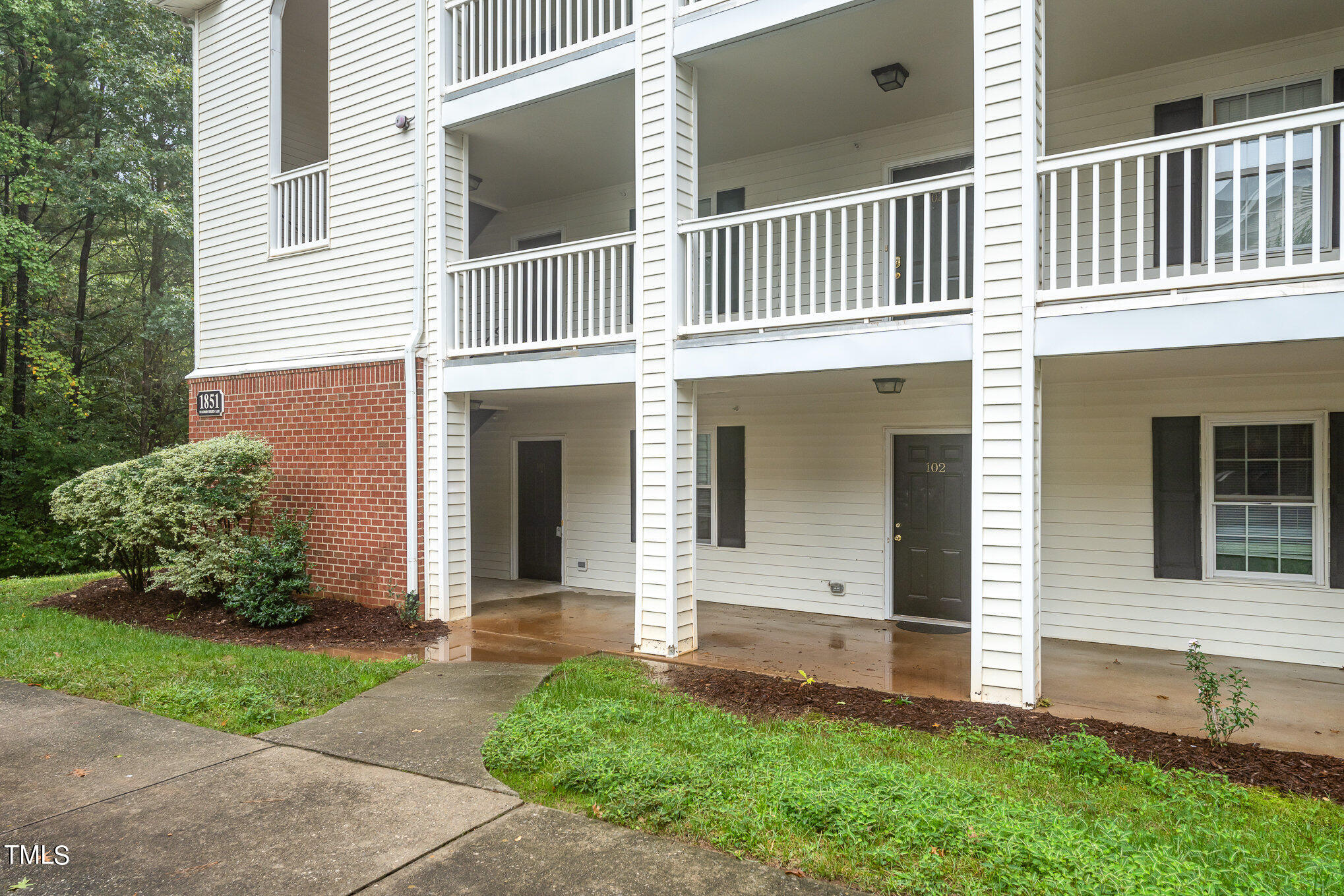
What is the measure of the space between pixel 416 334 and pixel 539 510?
3717 millimetres

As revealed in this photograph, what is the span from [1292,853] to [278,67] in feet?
40.9

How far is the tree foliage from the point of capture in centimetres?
1588

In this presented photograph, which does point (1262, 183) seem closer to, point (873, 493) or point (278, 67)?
point (873, 493)

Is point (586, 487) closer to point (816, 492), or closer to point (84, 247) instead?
point (816, 492)

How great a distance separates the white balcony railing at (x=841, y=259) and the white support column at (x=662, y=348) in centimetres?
26

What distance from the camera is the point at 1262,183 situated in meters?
4.66

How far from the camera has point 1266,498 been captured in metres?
6.85

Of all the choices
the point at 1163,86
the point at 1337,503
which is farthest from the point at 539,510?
the point at 1337,503

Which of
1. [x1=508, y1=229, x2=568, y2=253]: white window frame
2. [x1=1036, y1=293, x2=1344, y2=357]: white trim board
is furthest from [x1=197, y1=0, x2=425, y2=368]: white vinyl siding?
[x1=1036, y1=293, x2=1344, y2=357]: white trim board

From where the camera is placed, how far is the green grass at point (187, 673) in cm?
547

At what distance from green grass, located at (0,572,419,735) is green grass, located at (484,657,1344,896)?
1.80 meters

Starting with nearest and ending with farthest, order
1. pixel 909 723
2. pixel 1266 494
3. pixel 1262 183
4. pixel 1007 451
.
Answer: pixel 1262 183 → pixel 909 723 → pixel 1007 451 → pixel 1266 494

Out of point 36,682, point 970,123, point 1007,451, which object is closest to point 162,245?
point 36,682

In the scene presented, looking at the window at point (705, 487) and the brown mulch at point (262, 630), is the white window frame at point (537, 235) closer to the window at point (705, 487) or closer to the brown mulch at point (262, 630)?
the window at point (705, 487)
